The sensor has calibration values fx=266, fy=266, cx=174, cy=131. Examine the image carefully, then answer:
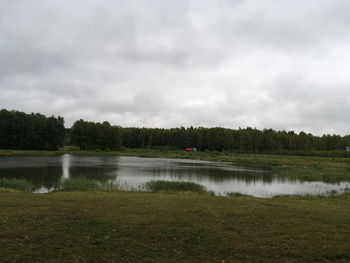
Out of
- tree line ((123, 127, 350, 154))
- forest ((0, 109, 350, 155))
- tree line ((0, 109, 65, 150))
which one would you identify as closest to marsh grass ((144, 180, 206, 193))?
forest ((0, 109, 350, 155))

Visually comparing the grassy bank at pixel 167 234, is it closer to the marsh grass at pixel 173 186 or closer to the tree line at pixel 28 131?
the marsh grass at pixel 173 186

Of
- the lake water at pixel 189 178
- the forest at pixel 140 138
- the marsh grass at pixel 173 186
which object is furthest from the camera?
the forest at pixel 140 138

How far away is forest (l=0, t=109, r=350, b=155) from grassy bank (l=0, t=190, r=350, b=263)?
85707 millimetres

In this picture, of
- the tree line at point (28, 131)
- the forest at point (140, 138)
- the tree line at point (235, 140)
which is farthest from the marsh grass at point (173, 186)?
the tree line at point (235, 140)

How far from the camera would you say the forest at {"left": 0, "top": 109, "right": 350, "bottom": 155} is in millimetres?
85856

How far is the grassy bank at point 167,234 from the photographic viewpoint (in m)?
6.27

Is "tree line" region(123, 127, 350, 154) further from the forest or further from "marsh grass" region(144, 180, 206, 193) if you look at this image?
"marsh grass" region(144, 180, 206, 193)

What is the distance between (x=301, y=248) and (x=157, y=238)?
377 centimetres

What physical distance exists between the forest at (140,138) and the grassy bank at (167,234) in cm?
8571

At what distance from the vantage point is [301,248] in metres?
6.82

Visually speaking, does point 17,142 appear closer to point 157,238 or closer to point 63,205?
point 63,205

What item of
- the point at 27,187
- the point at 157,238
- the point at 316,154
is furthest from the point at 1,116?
the point at 316,154

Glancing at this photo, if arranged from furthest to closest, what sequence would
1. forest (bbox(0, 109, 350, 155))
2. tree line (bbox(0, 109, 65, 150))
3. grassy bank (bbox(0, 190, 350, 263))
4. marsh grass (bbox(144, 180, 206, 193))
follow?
forest (bbox(0, 109, 350, 155)) → tree line (bbox(0, 109, 65, 150)) → marsh grass (bbox(144, 180, 206, 193)) → grassy bank (bbox(0, 190, 350, 263))

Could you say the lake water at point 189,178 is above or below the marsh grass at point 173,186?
below
